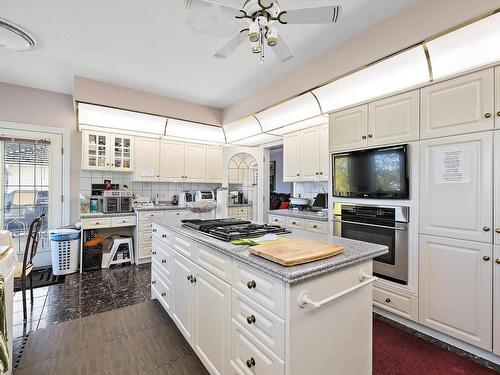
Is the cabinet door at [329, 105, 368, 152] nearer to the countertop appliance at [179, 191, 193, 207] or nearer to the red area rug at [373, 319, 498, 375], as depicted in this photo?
the red area rug at [373, 319, 498, 375]

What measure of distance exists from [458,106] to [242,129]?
3.07 meters

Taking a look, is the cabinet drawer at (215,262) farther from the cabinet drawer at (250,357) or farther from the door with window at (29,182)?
the door with window at (29,182)

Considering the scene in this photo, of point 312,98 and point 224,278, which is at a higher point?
point 312,98

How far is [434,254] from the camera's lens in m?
2.02

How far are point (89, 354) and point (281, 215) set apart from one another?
261 centimetres

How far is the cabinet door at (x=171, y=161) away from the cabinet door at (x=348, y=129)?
9.62 feet

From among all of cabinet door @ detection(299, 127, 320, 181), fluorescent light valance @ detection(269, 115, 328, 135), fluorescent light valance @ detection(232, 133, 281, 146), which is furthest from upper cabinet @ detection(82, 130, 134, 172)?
cabinet door @ detection(299, 127, 320, 181)

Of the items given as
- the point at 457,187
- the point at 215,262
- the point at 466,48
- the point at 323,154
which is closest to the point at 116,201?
the point at 215,262

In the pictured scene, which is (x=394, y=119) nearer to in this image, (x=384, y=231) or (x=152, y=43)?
(x=384, y=231)

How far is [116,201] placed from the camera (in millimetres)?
3992

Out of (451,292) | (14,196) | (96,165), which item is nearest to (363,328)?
(451,292)

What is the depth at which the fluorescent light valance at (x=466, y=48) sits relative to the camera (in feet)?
5.57

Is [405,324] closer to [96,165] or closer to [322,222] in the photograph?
[322,222]

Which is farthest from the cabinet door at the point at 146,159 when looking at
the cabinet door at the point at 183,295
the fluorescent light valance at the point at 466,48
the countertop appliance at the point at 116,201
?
the fluorescent light valance at the point at 466,48
